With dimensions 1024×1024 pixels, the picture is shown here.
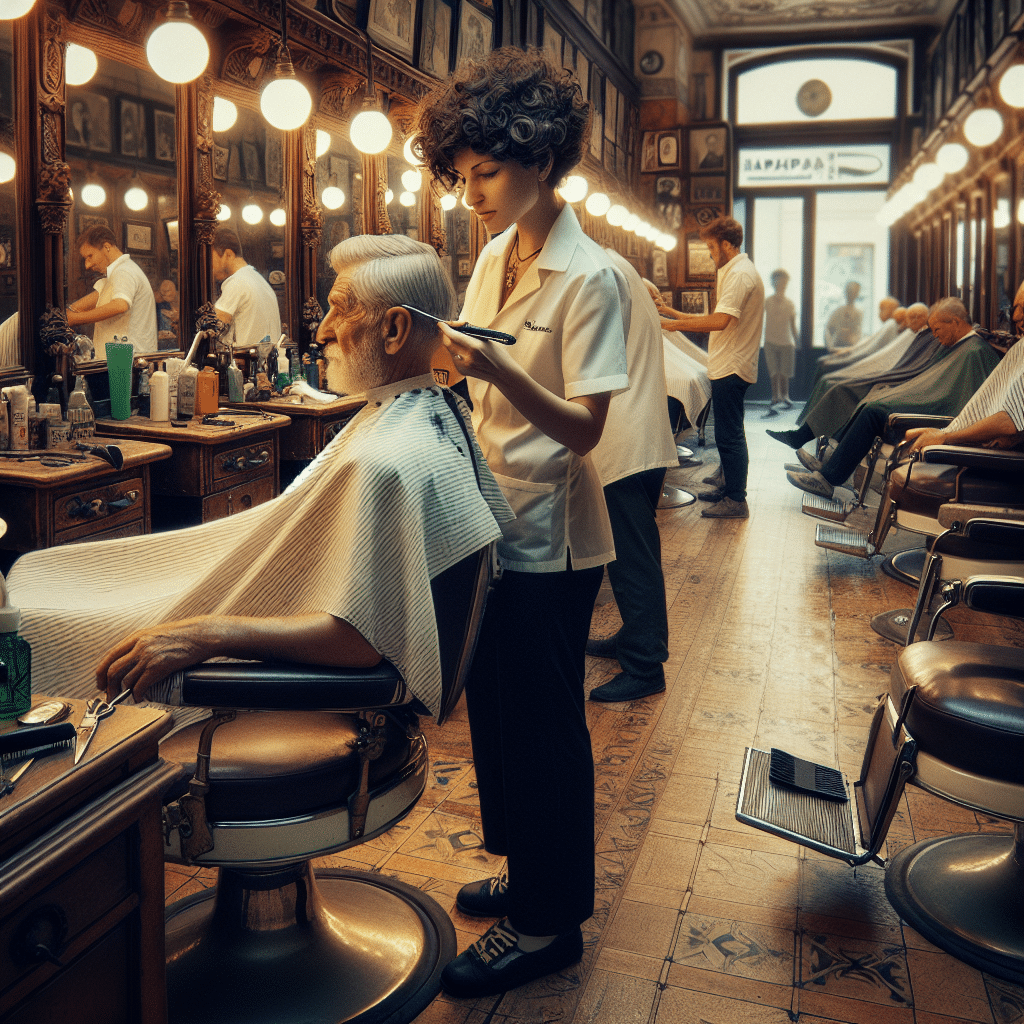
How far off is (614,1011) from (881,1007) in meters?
0.43

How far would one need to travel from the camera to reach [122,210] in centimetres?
350

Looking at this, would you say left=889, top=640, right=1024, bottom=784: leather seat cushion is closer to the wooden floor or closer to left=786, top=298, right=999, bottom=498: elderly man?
the wooden floor

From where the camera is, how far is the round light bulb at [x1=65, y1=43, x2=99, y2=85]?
3.18 metres

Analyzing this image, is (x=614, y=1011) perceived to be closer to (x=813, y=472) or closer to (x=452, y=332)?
(x=452, y=332)

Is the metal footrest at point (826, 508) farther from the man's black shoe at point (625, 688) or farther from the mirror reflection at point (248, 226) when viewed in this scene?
the mirror reflection at point (248, 226)

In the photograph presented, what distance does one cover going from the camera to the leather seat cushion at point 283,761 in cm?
143

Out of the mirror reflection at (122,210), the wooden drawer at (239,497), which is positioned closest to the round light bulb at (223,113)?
the mirror reflection at (122,210)

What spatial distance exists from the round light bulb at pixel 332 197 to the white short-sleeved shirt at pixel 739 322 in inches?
83.5

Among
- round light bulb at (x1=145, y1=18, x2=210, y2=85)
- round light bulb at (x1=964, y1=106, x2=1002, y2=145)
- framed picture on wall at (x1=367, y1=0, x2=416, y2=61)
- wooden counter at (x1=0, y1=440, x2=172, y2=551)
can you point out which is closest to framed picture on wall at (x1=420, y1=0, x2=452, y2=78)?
framed picture on wall at (x1=367, y1=0, x2=416, y2=61)

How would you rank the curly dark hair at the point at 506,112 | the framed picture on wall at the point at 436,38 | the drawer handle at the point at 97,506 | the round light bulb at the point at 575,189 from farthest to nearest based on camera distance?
the round light bulb at the point at 575,189, the framed picture on wall at the point at 436,38, the drawer handle at the point at 97,506, the curly dark hair at the point at 506,112

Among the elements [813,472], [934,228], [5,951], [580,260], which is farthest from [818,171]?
[5,951]

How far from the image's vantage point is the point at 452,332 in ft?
4.77

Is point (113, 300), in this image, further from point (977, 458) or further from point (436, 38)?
point (436, 38)

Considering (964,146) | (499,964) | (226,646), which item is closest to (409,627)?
(226,646)
